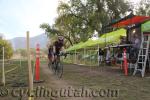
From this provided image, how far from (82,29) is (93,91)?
169 feet

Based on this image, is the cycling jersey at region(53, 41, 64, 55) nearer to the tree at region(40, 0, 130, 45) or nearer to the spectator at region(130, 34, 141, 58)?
the spectator at region(130, 34, 141, 58)

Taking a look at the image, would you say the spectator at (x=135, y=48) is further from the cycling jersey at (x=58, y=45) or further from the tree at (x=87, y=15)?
the tree at (x=87, y=15)

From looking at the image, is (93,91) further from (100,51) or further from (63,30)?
(63,30)

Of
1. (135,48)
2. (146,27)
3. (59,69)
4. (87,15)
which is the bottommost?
(59,69)

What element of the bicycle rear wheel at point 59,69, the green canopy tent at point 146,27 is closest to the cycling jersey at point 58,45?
the bicycle rear wheel at point 59,69

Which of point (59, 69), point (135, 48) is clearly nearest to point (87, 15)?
→ point (135, 48)

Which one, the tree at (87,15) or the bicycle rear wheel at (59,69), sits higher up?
the tree at (87,15)

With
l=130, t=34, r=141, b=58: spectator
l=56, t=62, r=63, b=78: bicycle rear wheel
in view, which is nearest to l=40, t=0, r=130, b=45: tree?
l=130, t=34, r=141, b=58: spectator

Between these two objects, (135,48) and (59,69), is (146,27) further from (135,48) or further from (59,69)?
(59,69)

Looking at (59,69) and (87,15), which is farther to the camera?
(87,15)

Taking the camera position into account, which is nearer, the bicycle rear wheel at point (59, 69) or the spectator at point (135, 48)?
the bicycle rear wheel at point (59, 69)

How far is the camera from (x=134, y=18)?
21.9m

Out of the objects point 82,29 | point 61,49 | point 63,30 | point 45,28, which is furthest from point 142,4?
point 61,49

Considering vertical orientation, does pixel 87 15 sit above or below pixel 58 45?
above
